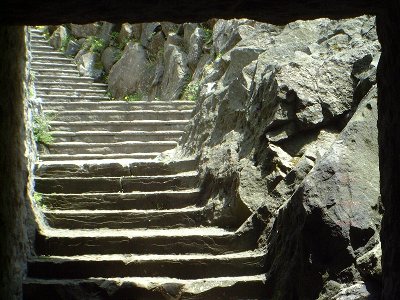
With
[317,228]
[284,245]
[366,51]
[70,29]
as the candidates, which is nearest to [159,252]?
[284,245]

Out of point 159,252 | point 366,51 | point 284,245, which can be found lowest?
point 159,252

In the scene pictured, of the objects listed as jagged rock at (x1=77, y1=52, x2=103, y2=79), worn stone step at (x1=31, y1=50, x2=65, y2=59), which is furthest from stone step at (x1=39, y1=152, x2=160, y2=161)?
jagged rock at (x1=77, y1=52, x2=103, y2=79)

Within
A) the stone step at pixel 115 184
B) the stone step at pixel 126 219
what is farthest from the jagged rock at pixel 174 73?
the stone step at pixel 126 219

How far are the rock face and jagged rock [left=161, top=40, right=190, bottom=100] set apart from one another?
4444 millimetres

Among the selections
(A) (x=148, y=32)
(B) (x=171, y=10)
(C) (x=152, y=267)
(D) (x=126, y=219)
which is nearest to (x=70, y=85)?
(A) (x=148, y=32)

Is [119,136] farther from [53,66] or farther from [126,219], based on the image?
[53,66]

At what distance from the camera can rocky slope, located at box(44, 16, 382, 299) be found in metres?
4.34

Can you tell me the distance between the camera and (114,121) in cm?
993

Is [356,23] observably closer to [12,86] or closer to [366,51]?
[366,51]

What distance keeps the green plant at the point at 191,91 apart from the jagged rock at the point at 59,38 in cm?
598

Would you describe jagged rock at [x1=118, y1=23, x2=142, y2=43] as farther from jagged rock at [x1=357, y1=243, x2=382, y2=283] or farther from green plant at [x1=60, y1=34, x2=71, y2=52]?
jagged rock at [x1=357, y1=243, x2=382, y2=283]

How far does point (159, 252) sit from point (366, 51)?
277cm

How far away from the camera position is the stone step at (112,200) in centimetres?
660

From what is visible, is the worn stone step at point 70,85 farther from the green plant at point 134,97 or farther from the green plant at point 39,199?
the green plant at point 39,199
